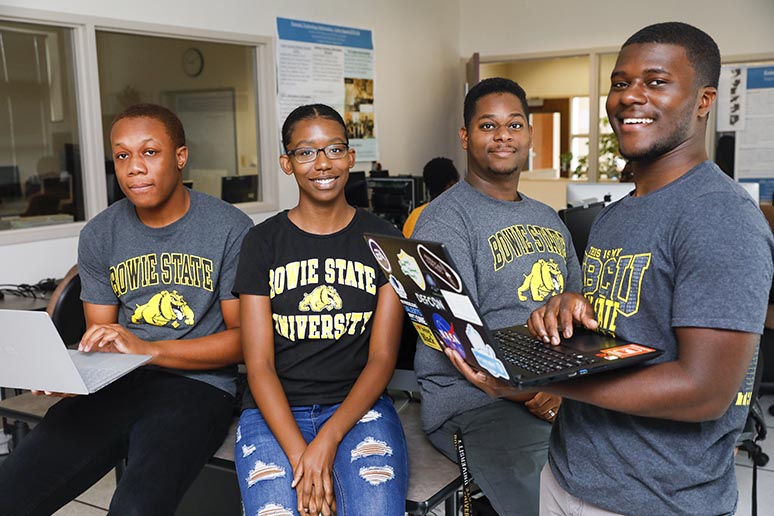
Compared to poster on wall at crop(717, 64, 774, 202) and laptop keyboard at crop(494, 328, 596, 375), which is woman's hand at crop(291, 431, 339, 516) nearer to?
laptop keyboard at crop(494, 328, 596, 375)

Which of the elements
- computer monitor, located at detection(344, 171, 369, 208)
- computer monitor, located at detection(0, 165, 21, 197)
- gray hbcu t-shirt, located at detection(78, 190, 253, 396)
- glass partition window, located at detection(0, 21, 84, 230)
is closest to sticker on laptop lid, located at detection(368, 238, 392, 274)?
gray hbcu t-shirt, located at detection(78, 190, 253, 396)

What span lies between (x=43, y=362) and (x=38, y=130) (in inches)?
120

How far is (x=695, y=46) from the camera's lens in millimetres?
1063

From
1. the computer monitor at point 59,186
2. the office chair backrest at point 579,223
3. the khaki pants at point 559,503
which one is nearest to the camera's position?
the khaki pants at point 559,503

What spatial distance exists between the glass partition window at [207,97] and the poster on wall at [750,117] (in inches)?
153

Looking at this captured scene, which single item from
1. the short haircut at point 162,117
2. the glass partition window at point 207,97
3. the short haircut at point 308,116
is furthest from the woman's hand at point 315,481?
the glass partition window at point 207,97

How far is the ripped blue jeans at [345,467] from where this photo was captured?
141cm

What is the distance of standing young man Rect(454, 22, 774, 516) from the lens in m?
0.94

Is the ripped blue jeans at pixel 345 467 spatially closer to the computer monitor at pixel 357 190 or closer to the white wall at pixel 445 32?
the computer monitor at pixel 357 190

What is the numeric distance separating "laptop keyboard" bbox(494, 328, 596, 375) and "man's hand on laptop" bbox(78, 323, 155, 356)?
0.88 metres

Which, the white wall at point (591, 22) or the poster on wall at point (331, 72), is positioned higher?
the white wall at point (591, 22)

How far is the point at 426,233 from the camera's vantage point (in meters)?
1.69

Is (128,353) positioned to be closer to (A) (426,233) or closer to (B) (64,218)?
(A) (426,233)

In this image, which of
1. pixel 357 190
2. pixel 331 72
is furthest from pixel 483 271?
pixel 331 72
